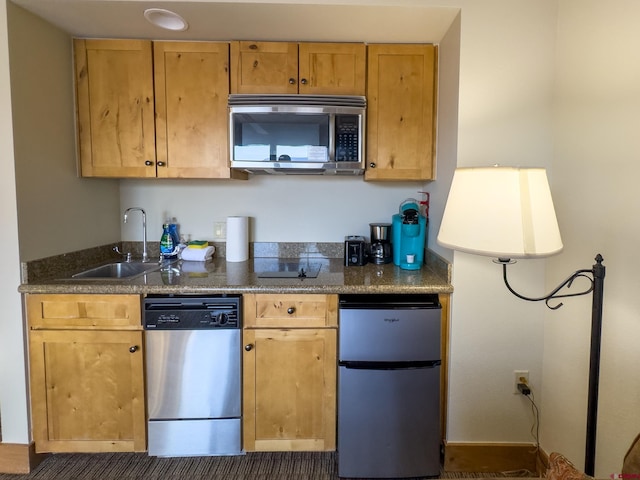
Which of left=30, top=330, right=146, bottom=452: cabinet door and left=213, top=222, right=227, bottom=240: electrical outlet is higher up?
left=213, top=222, right=227, bottom=240: electrical outlet

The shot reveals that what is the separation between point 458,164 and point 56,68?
2.08 m

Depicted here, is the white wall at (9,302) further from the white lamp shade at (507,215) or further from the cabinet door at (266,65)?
the white lamp shade at (507,215)

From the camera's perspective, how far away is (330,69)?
79.7 inches

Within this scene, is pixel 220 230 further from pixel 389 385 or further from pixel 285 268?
pixel 389 385

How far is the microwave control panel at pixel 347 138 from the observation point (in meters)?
1.93

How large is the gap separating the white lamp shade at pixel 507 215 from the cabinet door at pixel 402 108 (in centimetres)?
105

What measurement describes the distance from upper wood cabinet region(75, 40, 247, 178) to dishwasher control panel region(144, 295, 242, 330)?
2.55 feet

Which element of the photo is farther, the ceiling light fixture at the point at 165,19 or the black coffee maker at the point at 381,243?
the black coffee maker at the point at 381,243

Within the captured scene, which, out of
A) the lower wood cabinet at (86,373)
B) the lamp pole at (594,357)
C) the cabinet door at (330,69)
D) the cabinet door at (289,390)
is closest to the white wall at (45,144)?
the lower wood cabinet at (86,373)

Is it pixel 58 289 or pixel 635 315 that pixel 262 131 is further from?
pixel 635 315

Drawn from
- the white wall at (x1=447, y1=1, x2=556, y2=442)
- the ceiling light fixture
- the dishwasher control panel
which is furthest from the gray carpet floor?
the ceiling light fixture

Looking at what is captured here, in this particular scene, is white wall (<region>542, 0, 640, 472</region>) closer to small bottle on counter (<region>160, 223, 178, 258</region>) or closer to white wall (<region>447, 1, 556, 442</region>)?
white wall (<region>447, 1, 556, 442</region>)

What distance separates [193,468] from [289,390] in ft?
2.09

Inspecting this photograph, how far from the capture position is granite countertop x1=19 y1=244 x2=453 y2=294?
1719 millimetres
